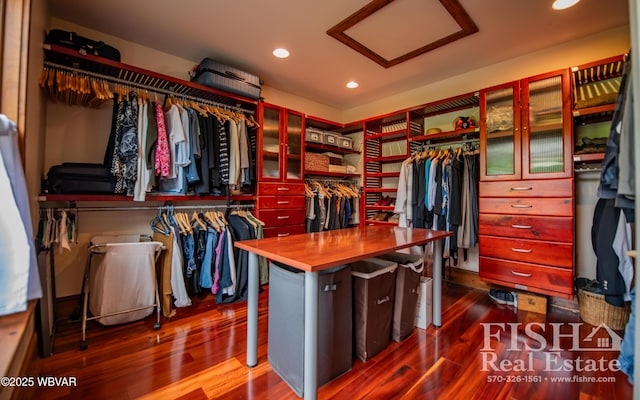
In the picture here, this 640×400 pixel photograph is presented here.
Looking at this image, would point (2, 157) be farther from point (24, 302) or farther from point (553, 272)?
point (553, 272)

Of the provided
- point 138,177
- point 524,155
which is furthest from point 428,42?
point 138,177

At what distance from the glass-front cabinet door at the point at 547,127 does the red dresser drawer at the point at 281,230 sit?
8.03 ft

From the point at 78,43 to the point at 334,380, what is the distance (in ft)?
9.61

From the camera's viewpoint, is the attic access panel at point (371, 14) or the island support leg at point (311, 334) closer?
the island support leg at point (311, 334)

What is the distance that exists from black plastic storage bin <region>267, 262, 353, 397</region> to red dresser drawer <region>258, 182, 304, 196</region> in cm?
159

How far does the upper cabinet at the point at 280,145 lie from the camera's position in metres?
3.17

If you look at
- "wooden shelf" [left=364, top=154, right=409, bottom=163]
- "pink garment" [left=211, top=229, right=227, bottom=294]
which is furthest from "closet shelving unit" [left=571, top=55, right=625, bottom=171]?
"pink garment" [left=211, top=229, right=227, bottom=294]

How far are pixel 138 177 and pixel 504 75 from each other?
3774 mm

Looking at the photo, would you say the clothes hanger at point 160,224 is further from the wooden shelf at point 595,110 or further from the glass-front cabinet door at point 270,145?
the wooden shelf at point 595,110

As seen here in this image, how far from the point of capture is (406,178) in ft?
10.8

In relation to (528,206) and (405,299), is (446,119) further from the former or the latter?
(405,299)

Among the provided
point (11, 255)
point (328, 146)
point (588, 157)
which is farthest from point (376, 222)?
point (11, 255)

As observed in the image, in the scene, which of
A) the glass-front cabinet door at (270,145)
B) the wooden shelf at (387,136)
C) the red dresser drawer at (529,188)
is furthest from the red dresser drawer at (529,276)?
the glass-front cabinet door at (270,145)

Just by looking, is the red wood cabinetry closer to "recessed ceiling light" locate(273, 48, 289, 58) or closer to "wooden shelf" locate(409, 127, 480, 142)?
"recessed ceiling light" locate(273, 48, 289, 58)
